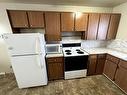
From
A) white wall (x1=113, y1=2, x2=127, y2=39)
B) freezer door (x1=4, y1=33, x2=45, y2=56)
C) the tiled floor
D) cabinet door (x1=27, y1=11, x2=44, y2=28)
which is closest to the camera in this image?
freezer door (x1=4, y1=33, x2=45, y2=56)

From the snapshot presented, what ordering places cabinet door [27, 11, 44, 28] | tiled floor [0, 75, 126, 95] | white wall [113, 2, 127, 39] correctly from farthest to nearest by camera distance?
white wall [113, 2, 127, 39]
cabinet door [27, 11, 44, 28]
tiled floor [0, 75, 126, 95]

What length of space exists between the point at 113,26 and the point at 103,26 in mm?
375

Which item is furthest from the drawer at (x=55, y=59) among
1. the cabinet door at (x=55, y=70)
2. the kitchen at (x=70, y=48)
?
the cabinet door at (x=55, y=70)

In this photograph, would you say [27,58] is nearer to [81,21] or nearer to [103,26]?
[81,21]

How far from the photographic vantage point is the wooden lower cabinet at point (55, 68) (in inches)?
93.1

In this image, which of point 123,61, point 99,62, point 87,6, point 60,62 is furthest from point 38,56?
point 87,6

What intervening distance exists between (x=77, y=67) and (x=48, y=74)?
3.06 ft

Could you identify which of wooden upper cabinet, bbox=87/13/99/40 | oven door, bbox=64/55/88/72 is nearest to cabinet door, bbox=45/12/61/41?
oven door, bbox=64/55/88/72

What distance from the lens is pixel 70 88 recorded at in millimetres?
2254

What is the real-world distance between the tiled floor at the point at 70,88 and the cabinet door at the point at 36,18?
1850 mm

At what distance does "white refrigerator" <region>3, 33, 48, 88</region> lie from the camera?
1.84 metres

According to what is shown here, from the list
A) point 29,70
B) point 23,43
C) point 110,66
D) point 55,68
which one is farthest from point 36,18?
point 110,66

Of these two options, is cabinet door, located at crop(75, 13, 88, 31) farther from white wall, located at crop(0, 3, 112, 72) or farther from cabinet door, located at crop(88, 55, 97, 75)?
cabinet door, located at crop(88, 55, 97, 75)

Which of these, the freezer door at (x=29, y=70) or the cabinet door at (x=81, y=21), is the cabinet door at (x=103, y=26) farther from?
the freezer door at (x=29, y=70)
